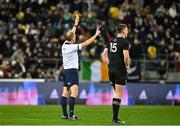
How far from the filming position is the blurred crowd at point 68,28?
2903 cm

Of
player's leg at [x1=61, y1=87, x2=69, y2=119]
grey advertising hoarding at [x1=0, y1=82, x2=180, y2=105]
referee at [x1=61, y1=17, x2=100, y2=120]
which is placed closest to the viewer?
referee at [x1=61, y1=17, x2=100, y2=120]

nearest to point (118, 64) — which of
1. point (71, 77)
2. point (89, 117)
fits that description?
point (71, 77)

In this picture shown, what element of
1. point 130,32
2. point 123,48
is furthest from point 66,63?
point 130,32

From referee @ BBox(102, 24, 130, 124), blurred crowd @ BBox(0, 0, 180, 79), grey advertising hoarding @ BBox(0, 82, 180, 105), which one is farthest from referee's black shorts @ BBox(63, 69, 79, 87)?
blurred crowd @ BBox(0, 0, 180, 79)

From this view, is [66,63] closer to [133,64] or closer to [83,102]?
[83,102]

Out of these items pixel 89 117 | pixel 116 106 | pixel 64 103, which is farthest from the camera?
pixel 89 117

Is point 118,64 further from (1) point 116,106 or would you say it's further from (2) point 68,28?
(2) point 68,28

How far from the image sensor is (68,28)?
1225 inches

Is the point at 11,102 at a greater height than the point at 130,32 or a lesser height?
lesser

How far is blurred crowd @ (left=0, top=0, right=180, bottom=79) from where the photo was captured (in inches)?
1143

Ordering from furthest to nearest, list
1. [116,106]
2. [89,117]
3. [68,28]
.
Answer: [68,28], [89,117], [116,106]

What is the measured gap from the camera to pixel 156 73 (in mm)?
29484

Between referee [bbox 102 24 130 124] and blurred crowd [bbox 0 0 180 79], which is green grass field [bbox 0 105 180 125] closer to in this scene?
referee [bbox 102 24 130 124]

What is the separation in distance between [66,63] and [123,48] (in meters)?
2.05
